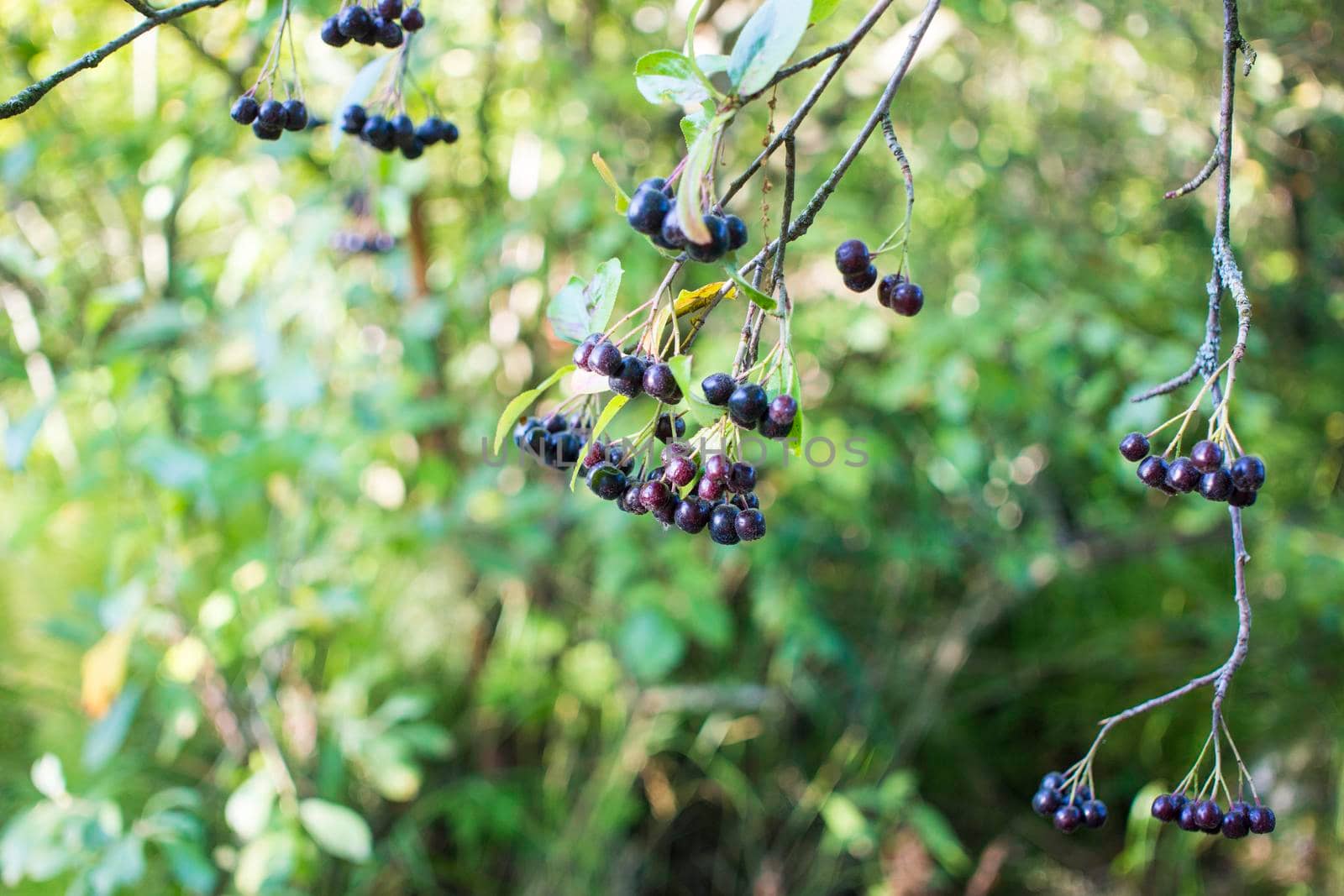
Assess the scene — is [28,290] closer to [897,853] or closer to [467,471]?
[467,471]

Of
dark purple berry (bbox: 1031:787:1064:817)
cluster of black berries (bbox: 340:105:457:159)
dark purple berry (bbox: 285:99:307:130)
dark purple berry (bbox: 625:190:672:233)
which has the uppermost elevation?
dark purple berry (bbox: 625:190:672:233)

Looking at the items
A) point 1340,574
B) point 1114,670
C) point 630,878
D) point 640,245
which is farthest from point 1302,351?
point 630,878

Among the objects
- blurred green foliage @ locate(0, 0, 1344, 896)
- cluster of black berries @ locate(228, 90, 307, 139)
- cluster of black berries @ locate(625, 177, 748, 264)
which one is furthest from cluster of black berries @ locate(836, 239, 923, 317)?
blurred green foliage @ locate(0, 0, 1344, 896)

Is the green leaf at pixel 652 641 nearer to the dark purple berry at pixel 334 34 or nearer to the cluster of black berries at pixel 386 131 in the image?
the cluster of black berries at pixel 386 131

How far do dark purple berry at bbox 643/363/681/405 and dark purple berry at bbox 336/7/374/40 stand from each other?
1.61ft

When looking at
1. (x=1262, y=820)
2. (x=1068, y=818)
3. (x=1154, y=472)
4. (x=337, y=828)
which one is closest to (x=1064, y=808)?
(x=1068, y=818)

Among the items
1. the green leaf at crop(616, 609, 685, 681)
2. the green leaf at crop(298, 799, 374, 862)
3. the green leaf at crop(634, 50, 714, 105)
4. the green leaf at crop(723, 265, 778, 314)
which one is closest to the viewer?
the green leaf at crop(723, 265, 778, 314)

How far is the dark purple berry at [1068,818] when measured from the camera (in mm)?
969

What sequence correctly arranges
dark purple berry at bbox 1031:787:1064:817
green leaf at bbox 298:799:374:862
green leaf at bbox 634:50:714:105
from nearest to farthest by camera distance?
1. green leaf at bbox 634:50:714:105
2. dark purple berry at bbox 1031:787:1064:817
3. green leaf at bbox 298:799:374:862

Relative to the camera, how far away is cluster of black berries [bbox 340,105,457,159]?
1015 millimetres

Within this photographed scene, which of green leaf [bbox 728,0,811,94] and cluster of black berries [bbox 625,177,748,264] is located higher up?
green leaf [bbox 728,0,811,94]

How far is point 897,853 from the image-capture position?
2.35 m

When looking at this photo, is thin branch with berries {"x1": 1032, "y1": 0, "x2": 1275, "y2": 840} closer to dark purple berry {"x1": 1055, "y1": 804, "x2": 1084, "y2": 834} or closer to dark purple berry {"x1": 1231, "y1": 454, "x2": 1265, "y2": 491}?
dark purple berry {"x1": 1231, "y1": 454, "x2": 1265, "y2": 491}

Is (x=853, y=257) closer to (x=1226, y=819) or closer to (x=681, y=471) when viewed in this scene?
(x=681, y=471)
